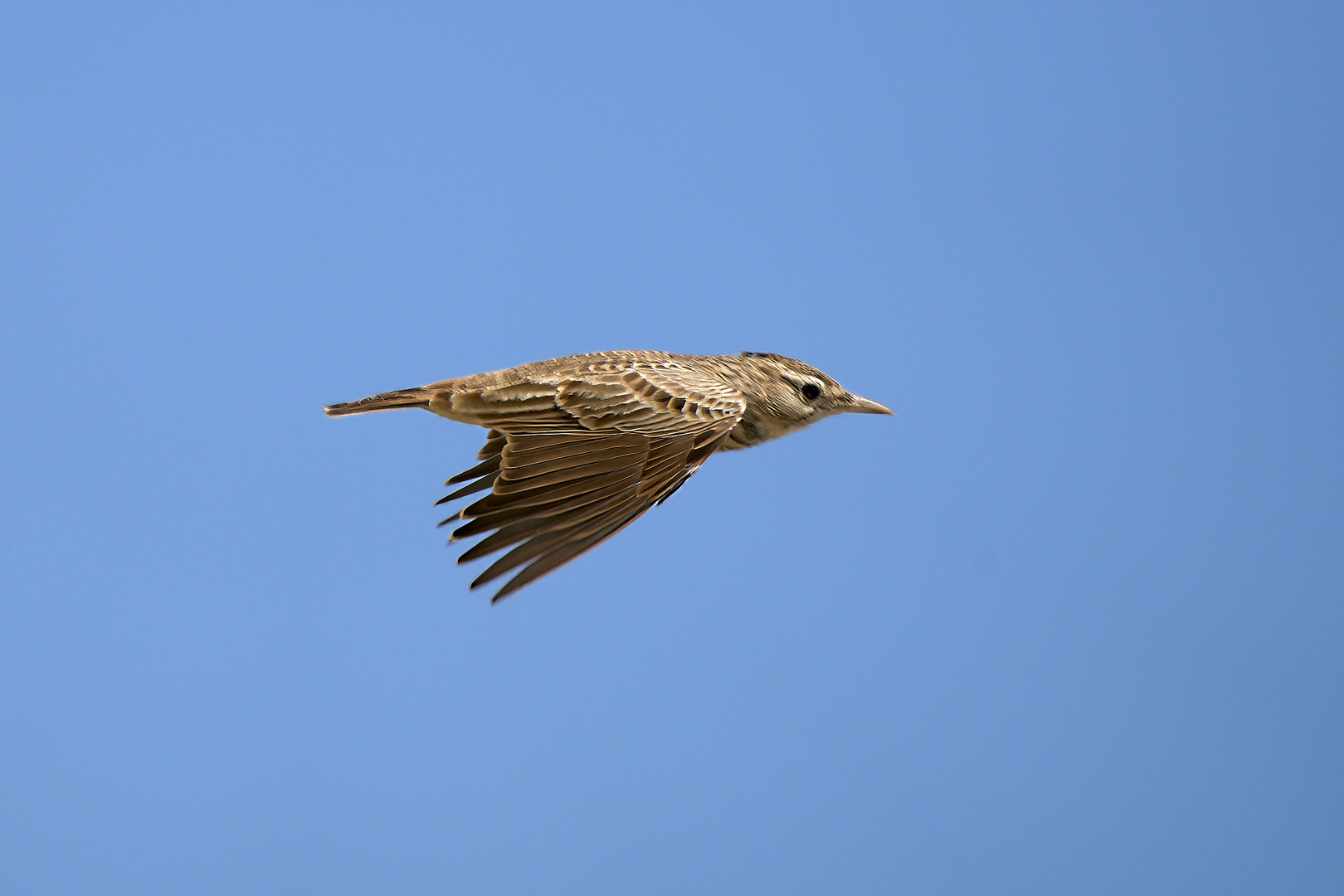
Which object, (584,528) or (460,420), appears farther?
(460,420)

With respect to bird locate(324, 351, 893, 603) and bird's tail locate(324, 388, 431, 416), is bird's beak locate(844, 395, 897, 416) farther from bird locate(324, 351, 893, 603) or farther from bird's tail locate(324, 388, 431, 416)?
bird's tail locate(324, 388, 431, 416)

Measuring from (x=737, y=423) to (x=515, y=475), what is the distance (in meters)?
1.43

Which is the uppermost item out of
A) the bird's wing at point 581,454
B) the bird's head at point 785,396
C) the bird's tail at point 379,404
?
the bird's head at point 785,396

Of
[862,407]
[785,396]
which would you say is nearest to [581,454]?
[785,396]

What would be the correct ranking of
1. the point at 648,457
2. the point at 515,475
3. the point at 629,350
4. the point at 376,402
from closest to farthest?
the point at 515,475 → the point at 648,457 → the point at 376,402 → the point at 629,350

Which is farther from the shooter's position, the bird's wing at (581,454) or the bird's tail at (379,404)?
the bird's tail at (379,404)

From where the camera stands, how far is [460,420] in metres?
5.28

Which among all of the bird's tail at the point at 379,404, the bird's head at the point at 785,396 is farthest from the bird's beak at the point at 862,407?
the bird's tail at the point at 379,404

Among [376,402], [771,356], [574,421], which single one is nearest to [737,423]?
[771,356]

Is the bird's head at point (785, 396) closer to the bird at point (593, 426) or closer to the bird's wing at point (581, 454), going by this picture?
the bird at point (593, 426)

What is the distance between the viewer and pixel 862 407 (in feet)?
19.4

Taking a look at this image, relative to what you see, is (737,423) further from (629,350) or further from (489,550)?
(489,550)

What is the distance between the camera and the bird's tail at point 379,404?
5.16m

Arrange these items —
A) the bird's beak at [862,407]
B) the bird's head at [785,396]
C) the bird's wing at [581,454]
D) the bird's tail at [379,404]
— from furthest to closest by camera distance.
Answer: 1. the bird's beak at [862,407]
2. the bird's head at [785,396]
3. the bird's tail at [379,404]
4. the bird's wing at [581,454]
